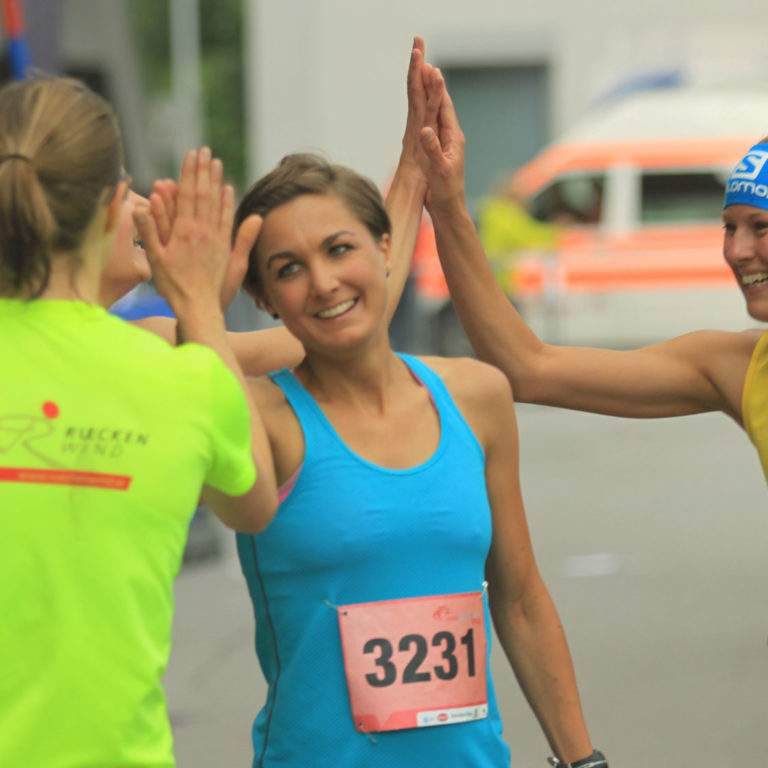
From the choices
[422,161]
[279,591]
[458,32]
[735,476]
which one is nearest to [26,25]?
[735,476]

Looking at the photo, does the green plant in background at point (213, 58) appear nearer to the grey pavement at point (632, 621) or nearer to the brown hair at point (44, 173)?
the grey pavement at point (632, 621)

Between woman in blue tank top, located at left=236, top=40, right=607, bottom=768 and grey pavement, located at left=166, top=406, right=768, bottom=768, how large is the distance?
8.87 ft

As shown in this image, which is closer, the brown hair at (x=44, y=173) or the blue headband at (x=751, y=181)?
the brown hair at (x=44, y=173)

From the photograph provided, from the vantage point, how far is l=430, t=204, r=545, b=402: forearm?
2.87 m

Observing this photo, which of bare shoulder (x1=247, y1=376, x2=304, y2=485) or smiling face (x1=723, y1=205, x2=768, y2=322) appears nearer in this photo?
bare shoulder (x1=247, y1=376, x2=304, y2=485)

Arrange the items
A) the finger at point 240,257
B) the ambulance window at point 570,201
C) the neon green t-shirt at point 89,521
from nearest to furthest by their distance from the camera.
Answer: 1. the neon green t-shirt at point 89,521
2. the finger at point 240,257
3. the ambulance window at point 570,201

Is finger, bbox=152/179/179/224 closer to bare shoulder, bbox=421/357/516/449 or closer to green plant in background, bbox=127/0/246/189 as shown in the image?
bare shoulder, bbox=421/357/516/449

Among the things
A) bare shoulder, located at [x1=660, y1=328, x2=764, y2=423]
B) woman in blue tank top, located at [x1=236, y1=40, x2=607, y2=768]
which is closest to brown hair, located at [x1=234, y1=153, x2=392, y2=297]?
woman in blue tank top, located at [x1=236, y1=40, x2=607, y2=768]

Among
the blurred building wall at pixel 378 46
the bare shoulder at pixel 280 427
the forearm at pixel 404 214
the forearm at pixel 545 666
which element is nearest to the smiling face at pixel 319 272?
the bare shoulder at pixel 280 427

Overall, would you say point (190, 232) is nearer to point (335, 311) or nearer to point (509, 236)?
point (335, 311)

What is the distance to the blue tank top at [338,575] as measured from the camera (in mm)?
2311

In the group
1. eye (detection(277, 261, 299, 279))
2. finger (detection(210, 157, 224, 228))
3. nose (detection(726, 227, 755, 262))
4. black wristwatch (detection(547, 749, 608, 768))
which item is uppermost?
finger (detection(210, 157, 224, 228))

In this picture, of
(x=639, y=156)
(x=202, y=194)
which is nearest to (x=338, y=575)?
(x=202, y=194)

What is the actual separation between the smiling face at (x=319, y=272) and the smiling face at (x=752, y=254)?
81 centimetres
